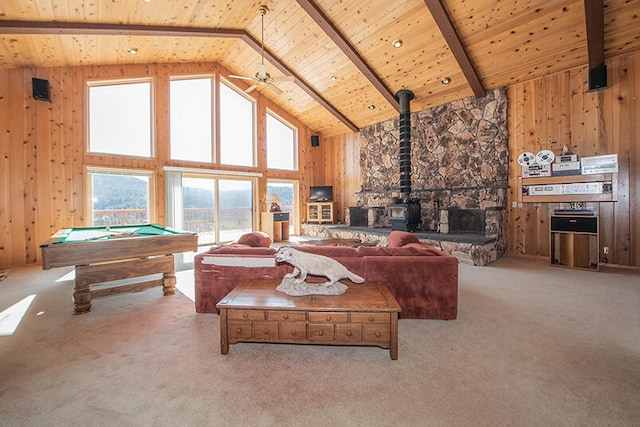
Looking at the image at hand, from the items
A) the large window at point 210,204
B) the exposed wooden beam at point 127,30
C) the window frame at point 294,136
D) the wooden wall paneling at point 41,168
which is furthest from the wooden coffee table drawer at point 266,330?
the window frame at point 294,136

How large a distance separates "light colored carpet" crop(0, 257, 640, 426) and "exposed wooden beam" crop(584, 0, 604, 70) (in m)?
3.87

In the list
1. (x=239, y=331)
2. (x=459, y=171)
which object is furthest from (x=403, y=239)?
(x=459, y=171)

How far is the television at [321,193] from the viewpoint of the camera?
8602mm

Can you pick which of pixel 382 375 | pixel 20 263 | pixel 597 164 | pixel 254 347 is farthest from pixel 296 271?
pixel 20 263

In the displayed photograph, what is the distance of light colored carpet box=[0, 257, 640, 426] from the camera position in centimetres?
153

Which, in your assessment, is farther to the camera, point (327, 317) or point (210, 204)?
point (210, 204)

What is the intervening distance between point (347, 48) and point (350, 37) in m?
0.19

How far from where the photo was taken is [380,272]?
2652mm

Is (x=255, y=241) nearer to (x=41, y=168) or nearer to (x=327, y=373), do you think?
(x=327, y=373)

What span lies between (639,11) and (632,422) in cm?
535

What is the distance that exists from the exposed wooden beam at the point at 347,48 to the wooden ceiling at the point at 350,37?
18 millimetres

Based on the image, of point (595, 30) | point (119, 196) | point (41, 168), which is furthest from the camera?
point (119, 196)

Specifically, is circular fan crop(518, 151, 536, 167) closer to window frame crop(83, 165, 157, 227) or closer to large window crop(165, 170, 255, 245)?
large window crop(165, 170, 255, 245)

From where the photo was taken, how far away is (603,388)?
1736 millimetres
